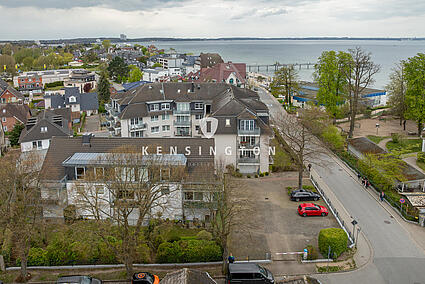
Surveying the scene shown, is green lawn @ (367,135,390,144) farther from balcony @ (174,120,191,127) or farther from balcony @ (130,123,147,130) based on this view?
balcony @ (130,123,147,130)

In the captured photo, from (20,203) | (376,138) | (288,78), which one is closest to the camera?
(20,203)

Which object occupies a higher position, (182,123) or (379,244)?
(182,123)

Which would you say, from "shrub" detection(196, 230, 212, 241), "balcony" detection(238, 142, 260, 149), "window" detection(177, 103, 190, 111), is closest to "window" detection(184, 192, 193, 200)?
"shrub" detection(196, 230, 212, 241)

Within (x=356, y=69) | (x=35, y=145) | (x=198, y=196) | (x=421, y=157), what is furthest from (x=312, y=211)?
(x=35, y=145)

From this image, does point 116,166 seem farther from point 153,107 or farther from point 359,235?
point 153,107

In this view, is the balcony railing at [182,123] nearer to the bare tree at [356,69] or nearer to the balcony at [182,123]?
the balcony at [182,123]

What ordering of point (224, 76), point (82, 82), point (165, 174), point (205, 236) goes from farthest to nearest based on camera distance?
1. point (82, 82)
2. point (224, 76)
3. point (165, 174)
4. point (205, 236)

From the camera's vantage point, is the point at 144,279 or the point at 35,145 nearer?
the point at 144,279

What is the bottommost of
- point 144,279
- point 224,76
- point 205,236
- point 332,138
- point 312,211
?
point 144,279
